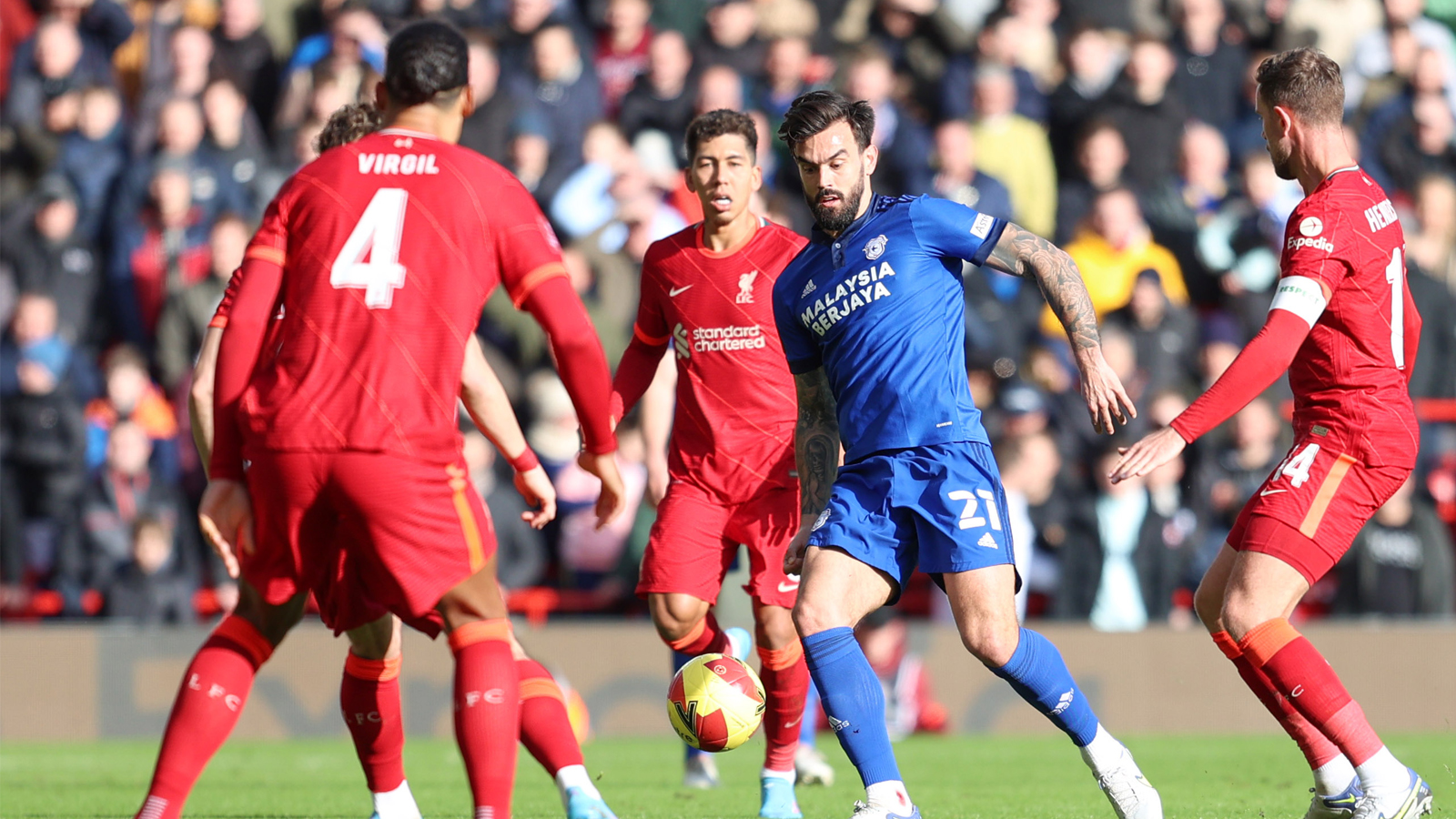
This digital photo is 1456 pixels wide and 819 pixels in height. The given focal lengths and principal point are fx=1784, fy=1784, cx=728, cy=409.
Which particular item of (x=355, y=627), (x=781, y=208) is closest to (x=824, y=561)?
(x=355, y=627)

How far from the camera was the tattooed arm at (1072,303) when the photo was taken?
19.3ft

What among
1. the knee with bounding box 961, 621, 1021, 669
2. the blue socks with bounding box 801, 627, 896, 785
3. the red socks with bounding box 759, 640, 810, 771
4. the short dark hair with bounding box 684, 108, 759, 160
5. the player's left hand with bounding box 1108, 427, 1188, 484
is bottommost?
the red socks with bounding box 759, 640, 810, 771

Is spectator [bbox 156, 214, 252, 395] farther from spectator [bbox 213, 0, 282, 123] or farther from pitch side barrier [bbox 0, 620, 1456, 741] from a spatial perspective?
spectator [bbox 213, 0, 282, 123]

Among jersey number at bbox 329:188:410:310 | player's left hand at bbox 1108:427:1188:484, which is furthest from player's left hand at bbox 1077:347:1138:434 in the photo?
jersey number at bbox 329:188:410:310

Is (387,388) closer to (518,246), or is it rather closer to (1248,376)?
(518,246)

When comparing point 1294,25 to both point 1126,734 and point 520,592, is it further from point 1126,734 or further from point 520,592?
point 520,592

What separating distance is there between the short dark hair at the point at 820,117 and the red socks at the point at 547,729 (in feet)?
7.14

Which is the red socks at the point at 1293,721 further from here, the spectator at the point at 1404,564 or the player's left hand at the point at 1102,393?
the spectator at the point at 1404,564

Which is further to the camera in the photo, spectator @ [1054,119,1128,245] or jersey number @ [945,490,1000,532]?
spectator @ [1054,119,1128,245]

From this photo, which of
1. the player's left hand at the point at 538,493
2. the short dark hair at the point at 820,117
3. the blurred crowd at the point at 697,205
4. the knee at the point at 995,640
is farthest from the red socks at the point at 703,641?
the blurred crowd at the point at 697,205

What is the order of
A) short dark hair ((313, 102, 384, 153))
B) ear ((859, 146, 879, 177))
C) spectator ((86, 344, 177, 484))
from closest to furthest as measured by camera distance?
ear ((859, 146, 879, 177)) < short dark hair ((313, 102, 384, 153)) < spectator ((86, 344, 177, 484))

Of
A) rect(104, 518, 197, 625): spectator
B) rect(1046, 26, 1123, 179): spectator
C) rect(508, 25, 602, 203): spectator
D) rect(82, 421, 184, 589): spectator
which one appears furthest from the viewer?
rect(1046, 26, 1123, 179): spectator

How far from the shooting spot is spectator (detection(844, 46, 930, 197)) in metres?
14.1

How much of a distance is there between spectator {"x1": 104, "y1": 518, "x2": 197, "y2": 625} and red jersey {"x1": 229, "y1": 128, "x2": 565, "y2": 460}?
25.7 feet
